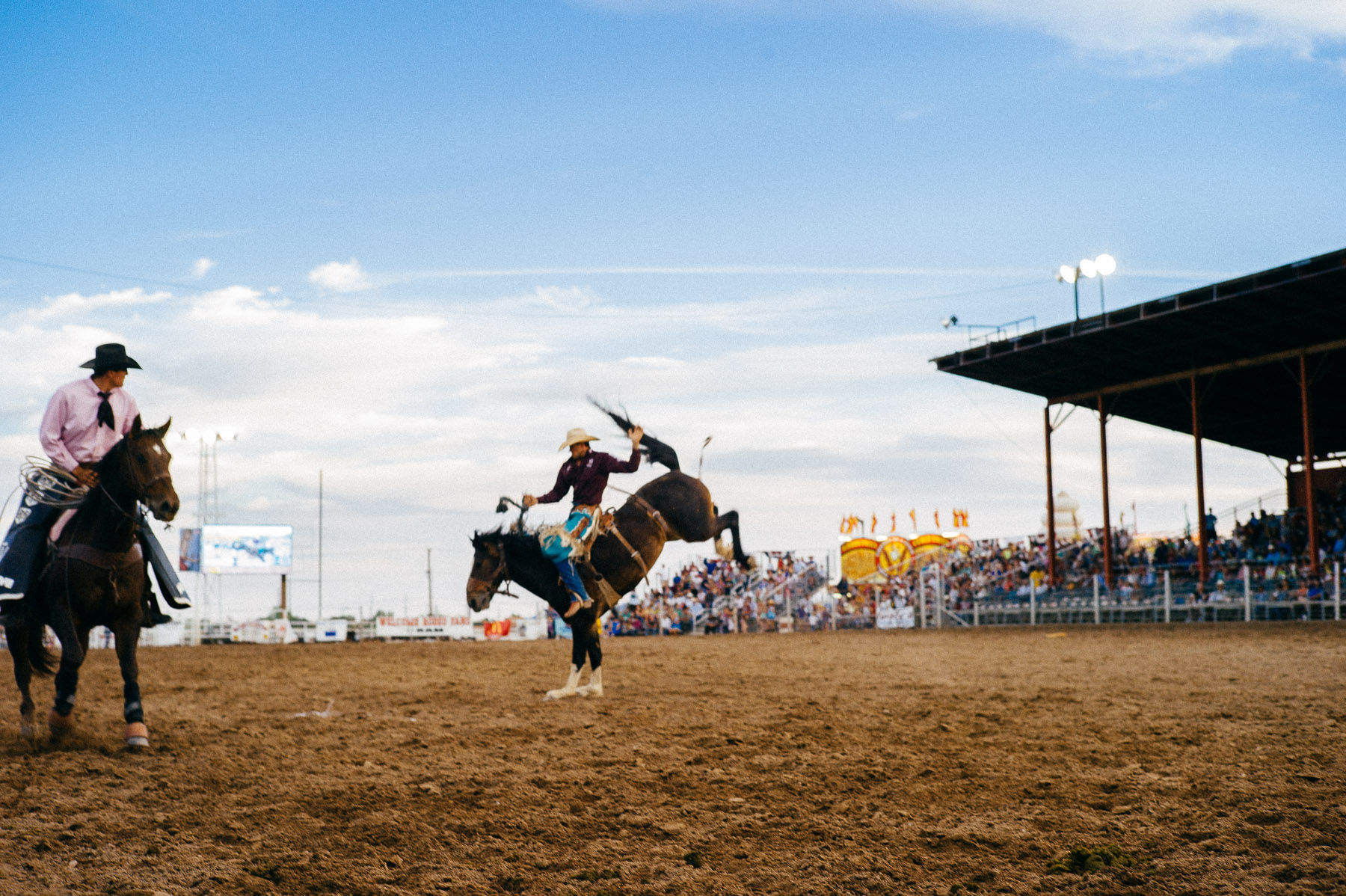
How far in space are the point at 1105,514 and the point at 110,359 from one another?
1226 inches

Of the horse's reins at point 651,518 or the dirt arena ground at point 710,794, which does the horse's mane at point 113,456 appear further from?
the horse's reins at point 651,518

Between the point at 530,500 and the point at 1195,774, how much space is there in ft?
18.3

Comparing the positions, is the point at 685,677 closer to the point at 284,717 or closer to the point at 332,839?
the point at 284,717

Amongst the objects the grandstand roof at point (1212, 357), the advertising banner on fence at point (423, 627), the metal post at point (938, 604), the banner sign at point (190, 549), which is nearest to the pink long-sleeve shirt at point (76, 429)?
the grandstand roof at point (1212, 357)

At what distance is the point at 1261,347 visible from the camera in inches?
1222

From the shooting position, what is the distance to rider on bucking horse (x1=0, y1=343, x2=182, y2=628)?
775 centimetres

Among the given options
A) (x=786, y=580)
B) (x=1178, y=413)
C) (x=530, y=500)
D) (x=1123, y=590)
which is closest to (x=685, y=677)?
(x=530, y=500)

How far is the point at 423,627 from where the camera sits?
39062 millimetres

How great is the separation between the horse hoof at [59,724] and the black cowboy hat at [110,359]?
2.57 metres

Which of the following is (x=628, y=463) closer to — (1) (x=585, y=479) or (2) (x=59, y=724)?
(1) (x=585, y=479)

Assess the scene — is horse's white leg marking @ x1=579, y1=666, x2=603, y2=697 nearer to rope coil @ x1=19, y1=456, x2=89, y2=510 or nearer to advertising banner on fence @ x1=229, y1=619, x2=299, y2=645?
rope coil @ x1=19, y1=456, x2=89, y2=510

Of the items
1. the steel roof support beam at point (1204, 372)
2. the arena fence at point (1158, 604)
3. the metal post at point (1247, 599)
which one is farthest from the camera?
the steel roof support beam at point (1204, 372)

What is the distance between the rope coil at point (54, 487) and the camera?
7.86 m

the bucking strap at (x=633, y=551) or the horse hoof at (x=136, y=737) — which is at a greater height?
the bucking strap at (x=633, y=551)
